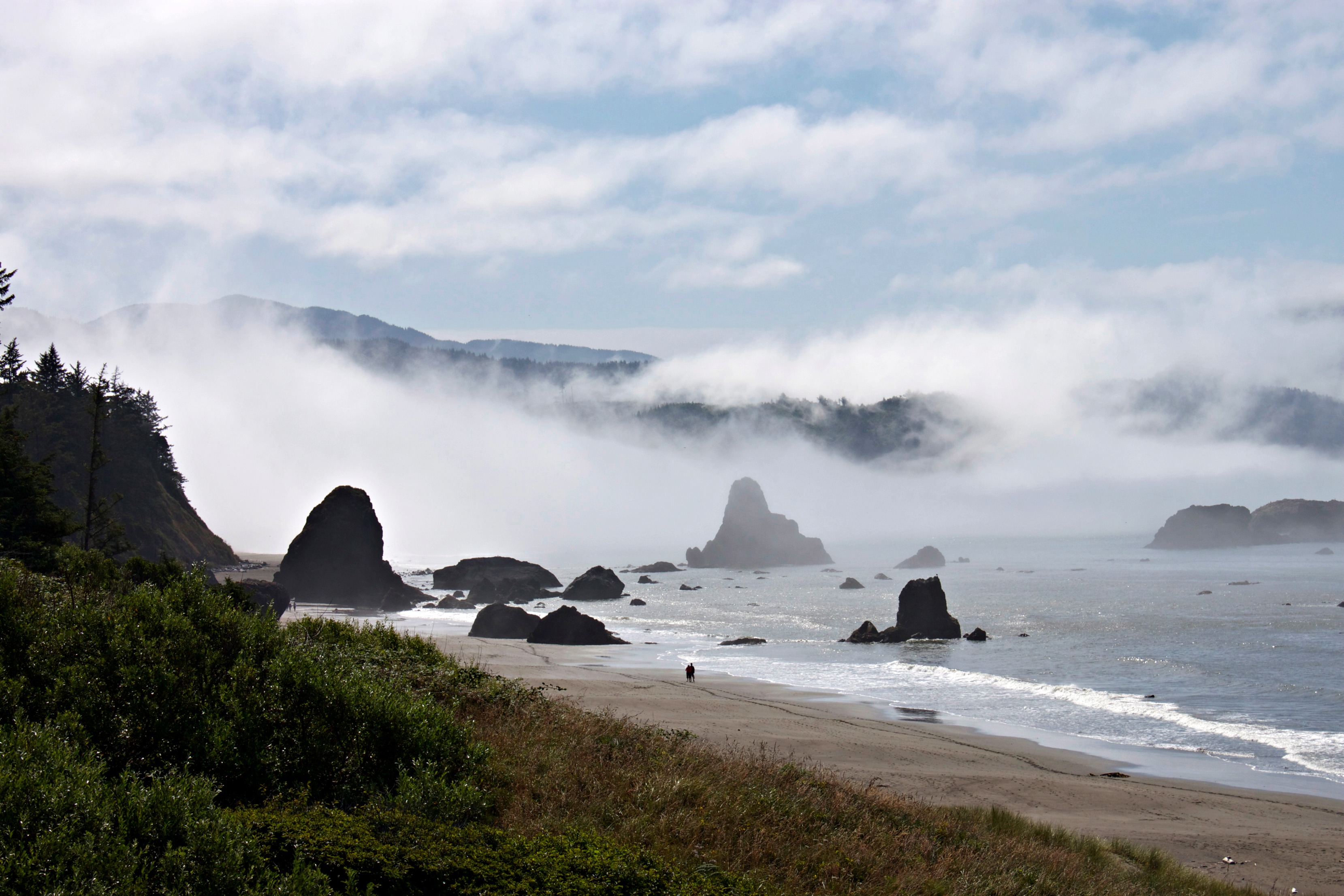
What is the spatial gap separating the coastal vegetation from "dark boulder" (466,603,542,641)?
4263 cm

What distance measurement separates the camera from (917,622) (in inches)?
2330

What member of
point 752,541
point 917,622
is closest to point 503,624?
point 917,622

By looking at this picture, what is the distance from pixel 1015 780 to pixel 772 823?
14160 millimetres

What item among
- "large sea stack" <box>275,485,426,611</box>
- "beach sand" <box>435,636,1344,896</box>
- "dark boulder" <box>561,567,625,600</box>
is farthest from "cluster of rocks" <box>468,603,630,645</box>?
"dark boulder" <box>561,567,625,600</box>

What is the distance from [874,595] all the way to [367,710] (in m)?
98.8

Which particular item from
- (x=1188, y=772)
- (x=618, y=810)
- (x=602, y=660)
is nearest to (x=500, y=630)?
(x=602, y=660)

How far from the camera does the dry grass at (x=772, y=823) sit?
8.60m

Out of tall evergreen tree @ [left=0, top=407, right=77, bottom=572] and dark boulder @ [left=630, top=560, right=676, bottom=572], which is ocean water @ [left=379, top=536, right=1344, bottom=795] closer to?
tall evergreen tree @ [left=0, top=407, right=77, bottom=572]

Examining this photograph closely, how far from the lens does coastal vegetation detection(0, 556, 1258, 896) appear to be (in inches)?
213

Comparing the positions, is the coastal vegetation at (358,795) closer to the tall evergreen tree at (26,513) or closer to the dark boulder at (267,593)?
the tall evergreen tree at (26,513)

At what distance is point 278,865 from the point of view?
5820mm

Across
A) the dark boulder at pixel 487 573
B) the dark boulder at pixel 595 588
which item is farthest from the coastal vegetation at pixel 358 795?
the dark boulder at pixel 487 573

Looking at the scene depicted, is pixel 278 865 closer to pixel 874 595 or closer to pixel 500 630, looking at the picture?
pixel 500 630

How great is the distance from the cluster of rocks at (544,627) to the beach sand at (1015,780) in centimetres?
1817
